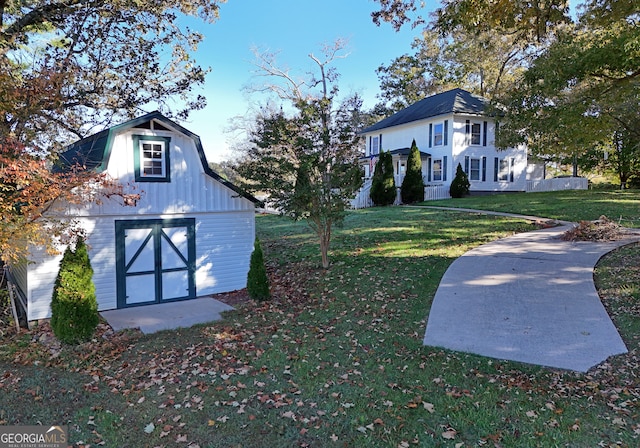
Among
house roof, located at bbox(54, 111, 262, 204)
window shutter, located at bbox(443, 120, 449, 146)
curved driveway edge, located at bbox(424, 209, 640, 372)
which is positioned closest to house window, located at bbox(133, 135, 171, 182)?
house roof, located at bbox(54, 111, 262, 204)

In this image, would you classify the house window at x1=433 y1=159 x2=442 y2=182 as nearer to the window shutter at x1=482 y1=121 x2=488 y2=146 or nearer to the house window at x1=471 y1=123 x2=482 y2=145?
the house window at x1=471 y1=123 x2=482 y2=145

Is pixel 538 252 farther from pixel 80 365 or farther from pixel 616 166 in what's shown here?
pixel 616 166

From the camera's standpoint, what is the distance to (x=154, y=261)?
9.36 metres

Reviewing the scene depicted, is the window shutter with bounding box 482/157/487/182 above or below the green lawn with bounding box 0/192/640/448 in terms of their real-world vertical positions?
above

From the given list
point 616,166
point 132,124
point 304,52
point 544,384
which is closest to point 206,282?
point 132,124

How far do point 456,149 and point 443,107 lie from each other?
9.72 ft

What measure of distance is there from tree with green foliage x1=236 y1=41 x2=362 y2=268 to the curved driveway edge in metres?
3.33

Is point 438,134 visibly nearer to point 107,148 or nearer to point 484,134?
point 484,134

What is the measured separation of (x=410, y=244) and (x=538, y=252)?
3.30 m

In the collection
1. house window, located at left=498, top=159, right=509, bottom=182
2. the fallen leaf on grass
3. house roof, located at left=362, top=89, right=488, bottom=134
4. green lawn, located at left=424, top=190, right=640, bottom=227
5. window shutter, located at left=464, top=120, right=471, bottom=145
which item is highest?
house roof, located at left=362, top=89, right=488, bottom=134

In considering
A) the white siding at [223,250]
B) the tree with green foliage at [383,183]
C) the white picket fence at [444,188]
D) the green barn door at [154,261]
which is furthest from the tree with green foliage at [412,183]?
the green barn door at [154,261]

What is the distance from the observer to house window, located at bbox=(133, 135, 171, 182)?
8867 mm

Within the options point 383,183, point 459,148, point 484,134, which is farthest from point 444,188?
point 484,134

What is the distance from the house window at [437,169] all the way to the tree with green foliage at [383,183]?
4.61 m
